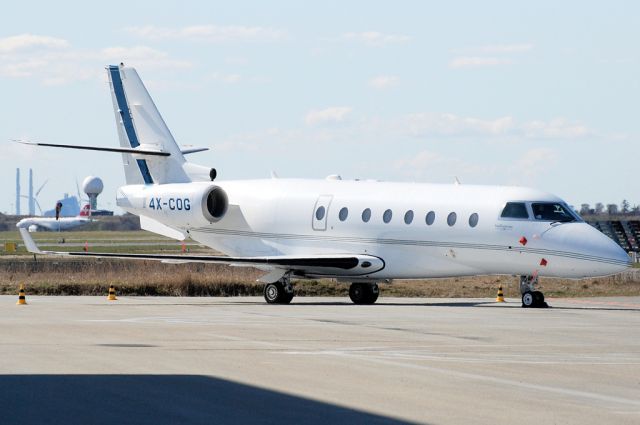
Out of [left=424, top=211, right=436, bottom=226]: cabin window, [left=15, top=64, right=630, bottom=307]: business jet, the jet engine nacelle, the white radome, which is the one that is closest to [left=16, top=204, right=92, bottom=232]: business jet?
the white radome

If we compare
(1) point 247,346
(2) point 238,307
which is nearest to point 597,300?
(2) point 238,307

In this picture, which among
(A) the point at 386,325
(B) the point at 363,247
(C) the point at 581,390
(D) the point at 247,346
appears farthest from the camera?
(B) the point at 363,247

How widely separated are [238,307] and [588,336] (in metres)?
11.5

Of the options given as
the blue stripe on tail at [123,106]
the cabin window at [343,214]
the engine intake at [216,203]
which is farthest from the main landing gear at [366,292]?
the blue stripe on tail at [123,106]

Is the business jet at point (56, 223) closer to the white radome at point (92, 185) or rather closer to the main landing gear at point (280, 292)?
the white radome at point (92, 185)

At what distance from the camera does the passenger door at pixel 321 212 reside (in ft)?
116

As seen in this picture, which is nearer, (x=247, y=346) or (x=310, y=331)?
(x=247, y=346)

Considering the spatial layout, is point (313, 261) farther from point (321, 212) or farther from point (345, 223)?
point (321, 212)

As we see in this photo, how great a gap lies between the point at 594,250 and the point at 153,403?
63.9 ft

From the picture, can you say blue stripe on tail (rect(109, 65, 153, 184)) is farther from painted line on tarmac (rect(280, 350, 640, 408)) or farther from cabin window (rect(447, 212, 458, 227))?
painted line on tarmac (rect(280, 350, 640, 408))

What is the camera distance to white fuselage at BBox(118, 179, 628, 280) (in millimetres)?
30609

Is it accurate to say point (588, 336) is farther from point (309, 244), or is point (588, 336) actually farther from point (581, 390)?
point (309, 244)

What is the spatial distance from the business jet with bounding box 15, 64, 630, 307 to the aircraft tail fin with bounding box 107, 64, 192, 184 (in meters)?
0.03

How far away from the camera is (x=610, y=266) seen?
30.1 m
